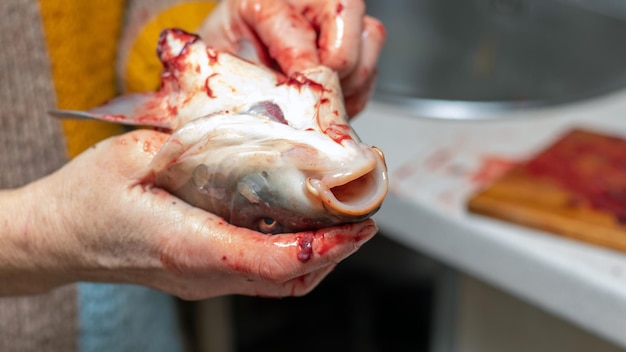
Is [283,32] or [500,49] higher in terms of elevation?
[283,32]

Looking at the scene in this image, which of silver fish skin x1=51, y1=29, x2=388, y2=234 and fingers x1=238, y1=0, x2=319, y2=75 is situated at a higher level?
fingers x1=238, y1=0, x2=319, y2=75

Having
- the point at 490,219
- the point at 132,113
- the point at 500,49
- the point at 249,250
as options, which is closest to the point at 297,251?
the point at 249,250

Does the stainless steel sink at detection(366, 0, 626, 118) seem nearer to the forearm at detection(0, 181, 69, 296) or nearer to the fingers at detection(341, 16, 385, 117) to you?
the fingers at detection(341, 16, 385, 117)

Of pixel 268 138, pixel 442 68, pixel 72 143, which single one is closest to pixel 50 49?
pixel 72 143

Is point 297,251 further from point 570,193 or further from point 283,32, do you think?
point 570,193

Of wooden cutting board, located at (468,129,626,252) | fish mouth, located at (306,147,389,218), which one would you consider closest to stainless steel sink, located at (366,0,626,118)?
wooden cutting board, located at (468,129,626,252)

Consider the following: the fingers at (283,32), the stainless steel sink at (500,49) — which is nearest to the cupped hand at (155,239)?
the fingers at (283,32)

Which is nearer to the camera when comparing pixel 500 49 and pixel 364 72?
pixel 364 72
